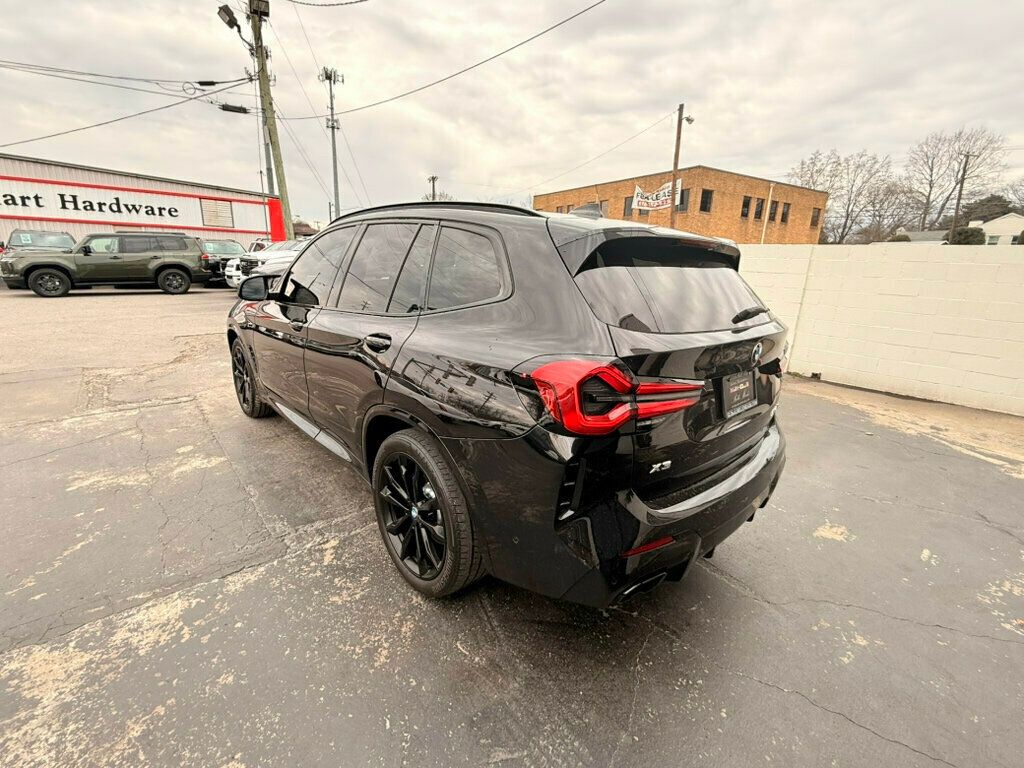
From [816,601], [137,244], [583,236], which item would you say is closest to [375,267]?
[583,236]

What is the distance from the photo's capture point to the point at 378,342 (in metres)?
2.21

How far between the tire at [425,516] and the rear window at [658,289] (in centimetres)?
89

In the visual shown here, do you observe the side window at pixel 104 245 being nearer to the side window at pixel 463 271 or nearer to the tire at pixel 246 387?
the tire at pixel 246 387

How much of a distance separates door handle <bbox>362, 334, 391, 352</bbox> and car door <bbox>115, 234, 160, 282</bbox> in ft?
50.1

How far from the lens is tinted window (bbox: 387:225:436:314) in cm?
222

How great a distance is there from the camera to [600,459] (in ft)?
4.85

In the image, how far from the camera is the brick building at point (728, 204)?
99.8ft

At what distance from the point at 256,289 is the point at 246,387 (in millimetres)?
1177

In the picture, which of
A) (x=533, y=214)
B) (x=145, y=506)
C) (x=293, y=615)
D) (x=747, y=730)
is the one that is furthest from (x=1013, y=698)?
(x=145, y=506)

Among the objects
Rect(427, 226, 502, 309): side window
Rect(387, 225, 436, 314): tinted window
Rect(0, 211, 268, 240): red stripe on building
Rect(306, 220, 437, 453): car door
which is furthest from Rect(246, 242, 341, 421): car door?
Rect(0, 211, 268, 240): red stripe on building

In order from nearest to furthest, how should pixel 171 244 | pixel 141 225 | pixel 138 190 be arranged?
pixel 171 244
pixel 138 190
pixel 141 225

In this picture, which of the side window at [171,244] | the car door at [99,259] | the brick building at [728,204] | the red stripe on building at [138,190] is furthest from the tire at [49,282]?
the brick building at [728,204]

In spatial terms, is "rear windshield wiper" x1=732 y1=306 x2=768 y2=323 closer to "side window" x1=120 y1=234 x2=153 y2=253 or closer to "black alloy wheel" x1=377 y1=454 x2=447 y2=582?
"black alloy wheel" x1=377 y1=454 x2=447 y2=582

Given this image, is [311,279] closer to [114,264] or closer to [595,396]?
[595,396]
